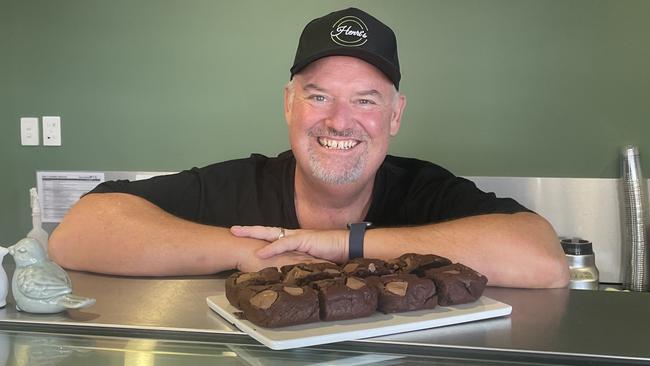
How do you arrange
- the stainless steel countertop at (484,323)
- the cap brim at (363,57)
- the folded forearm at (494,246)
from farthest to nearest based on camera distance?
the cap brim at (363,57)
the folded forearm at (494,246)
the stainless steel countertop at (484,323)

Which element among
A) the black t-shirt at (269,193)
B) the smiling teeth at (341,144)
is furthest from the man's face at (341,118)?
the black t-shirt at (269,193)

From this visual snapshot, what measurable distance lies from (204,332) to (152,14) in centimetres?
171

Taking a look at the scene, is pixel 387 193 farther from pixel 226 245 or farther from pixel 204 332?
pixel 204 332

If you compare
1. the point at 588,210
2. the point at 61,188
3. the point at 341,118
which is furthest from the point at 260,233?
the point at 61,188

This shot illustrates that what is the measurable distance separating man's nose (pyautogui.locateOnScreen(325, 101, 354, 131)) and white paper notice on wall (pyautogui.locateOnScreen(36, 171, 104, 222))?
1.24 m

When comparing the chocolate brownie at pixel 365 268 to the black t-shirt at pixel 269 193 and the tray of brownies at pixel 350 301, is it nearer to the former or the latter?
the tray of brownies at pixel 350 301

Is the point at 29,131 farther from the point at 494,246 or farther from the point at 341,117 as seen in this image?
the point at 494,246

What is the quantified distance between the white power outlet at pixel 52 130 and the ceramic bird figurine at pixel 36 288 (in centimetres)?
163

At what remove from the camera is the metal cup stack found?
5.78 feet

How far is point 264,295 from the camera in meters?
0.61

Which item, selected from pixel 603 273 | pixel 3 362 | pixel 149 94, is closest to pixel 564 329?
pixel 3 362

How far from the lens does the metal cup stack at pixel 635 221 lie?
69.4 inches

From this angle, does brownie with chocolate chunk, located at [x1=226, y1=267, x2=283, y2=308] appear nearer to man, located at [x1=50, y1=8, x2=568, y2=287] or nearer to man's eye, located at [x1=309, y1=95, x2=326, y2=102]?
man, located at [x1=50, y1=8, x2=568, y2=287]

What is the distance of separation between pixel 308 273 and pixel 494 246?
1.42 ft
